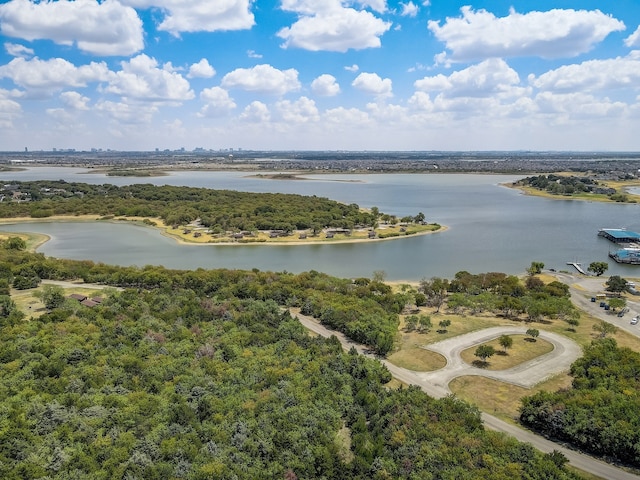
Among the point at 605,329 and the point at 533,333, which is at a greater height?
the point at 605,329

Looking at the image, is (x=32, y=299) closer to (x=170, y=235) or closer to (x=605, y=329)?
(x=170, y=235)

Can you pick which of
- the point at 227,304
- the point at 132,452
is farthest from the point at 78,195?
the point at 132,452

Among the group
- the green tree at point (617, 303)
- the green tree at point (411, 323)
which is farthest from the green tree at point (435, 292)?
A: the green tree at point (617, 303)

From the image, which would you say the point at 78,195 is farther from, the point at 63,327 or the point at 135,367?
the point at 135,367

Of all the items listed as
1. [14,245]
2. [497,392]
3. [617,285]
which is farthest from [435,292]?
[14,245]

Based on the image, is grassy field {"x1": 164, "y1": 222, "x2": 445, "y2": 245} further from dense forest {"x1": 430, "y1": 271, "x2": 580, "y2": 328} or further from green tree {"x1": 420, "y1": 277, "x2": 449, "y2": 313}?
green tree {"x1": 420, "y1": 277, "x2": 449, "y2": 313}

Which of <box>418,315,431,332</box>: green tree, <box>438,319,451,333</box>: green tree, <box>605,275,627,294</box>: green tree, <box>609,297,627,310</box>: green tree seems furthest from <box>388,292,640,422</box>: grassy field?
<box>605,275,627,294</box>: green tree
